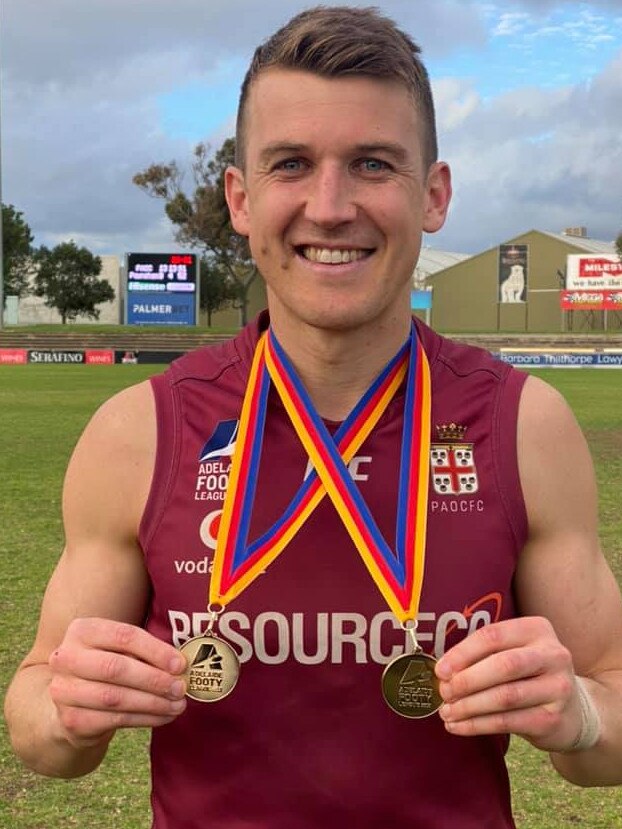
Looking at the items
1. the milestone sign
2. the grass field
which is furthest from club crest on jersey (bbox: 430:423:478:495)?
the milestone sign

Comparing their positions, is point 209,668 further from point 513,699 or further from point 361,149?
point 361,149

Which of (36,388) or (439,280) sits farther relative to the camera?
(439,280)

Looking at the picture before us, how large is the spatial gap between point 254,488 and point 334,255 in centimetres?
46

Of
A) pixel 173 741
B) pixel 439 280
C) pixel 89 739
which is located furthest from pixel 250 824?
pixel 439 280

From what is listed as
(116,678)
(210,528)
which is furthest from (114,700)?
(210,528)

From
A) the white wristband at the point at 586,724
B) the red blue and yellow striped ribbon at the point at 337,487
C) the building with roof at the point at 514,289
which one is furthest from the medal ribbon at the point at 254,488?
the building with roof at the point at 514,289

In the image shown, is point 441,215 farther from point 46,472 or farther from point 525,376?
point 46,472

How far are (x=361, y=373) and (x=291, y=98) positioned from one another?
0.55 meters

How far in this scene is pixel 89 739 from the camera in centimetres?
177

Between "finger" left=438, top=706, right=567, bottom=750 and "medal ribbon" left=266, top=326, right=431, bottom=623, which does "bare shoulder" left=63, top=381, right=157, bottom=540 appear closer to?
"medal ribbon" left=266, top=326, right=431, bottom=623

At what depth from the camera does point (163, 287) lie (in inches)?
1987

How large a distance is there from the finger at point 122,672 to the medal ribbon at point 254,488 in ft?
0.80

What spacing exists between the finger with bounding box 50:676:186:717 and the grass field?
2.16 meters

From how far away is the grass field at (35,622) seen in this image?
3719 mm
